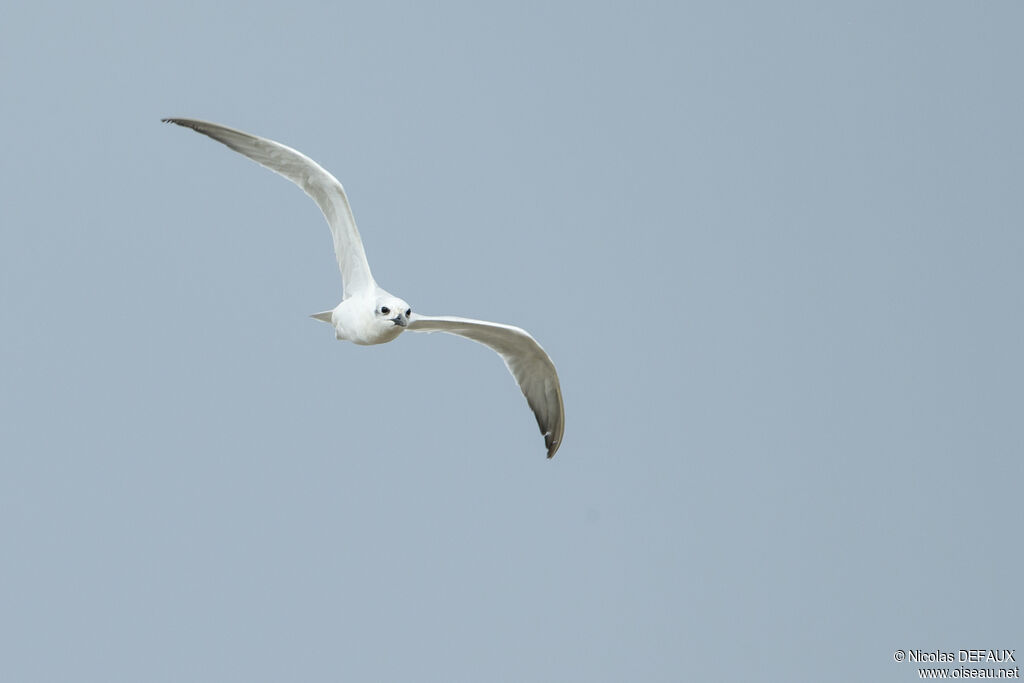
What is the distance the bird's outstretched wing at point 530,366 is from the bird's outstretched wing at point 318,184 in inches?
44.0

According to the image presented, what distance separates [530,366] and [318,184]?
3887 mm

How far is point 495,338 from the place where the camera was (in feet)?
58.2

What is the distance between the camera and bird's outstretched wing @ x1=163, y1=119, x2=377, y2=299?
652 inches

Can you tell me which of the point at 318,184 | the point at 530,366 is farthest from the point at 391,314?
the point at 530,366

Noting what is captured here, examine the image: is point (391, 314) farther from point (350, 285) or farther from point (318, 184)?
point (318, 184)

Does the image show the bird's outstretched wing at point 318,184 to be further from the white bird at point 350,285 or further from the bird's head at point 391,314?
the bird's head at point 391,314

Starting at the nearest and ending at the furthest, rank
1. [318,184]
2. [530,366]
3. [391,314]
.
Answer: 1. [391,314]
2. [318,184]
3. [530,366]

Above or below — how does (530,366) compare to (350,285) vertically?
below

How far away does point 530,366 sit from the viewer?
60.3 ft

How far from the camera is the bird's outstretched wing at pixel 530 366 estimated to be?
1728 cm

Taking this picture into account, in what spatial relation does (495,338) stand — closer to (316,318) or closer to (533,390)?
(533,390)

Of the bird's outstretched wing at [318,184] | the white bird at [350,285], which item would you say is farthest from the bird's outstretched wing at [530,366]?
the bird's outstretched wing at [318,184]

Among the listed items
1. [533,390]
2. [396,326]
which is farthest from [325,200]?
[533,390]

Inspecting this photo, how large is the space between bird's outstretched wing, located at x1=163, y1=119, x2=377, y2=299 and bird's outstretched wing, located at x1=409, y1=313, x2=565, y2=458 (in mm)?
Result: 1117
